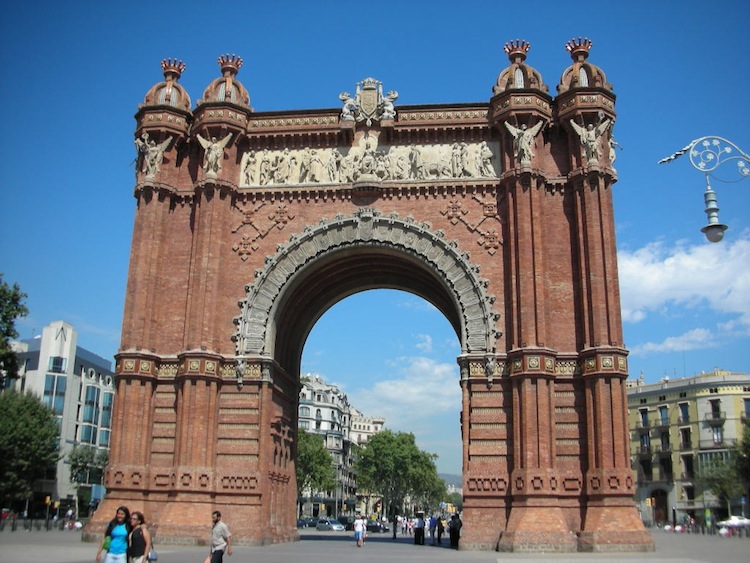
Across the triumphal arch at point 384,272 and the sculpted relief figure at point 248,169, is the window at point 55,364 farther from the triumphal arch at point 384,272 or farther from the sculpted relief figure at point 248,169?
the sculpted relief figure at point 248,169

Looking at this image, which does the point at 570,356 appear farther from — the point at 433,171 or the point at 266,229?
the point at 266,229

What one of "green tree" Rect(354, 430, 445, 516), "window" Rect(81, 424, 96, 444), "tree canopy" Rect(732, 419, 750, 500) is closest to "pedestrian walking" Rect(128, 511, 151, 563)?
"tree canopy" Rect(732, 419, 750, 500)

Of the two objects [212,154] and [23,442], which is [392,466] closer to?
[23,442]

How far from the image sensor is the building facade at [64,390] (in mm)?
64375

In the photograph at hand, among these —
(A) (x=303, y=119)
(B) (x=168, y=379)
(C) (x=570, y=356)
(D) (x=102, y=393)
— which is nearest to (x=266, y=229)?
(A) (x=303, y=119)

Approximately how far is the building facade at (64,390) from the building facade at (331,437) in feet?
124

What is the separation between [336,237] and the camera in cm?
2859

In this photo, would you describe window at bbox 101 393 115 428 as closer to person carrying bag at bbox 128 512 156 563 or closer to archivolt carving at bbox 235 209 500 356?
archivolt carving at bbox 235 209 500 356

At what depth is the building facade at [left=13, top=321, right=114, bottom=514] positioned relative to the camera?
64.4 m

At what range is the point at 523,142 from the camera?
90.4 feet

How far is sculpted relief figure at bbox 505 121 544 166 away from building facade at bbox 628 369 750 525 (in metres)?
43.9

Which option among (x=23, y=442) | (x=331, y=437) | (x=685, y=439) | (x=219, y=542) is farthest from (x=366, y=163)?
(x=331, y=437)

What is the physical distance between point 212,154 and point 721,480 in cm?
4779

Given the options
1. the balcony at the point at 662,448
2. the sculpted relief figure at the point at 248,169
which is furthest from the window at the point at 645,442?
the sculpted relief figure at the point at 248,169
